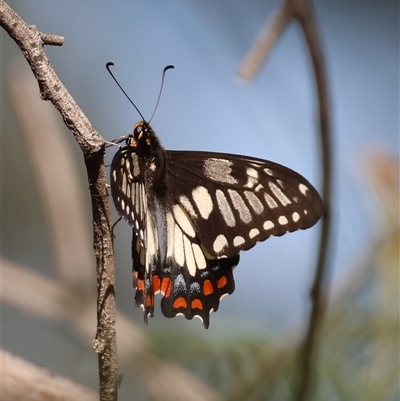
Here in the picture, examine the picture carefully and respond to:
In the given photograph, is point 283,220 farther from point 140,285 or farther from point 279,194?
point 140,285

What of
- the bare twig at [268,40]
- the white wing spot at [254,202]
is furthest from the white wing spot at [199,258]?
the bare twig at [268,40]

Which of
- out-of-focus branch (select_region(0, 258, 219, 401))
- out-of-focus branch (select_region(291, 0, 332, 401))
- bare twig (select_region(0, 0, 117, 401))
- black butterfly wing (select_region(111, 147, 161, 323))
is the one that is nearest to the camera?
bare twig (select_region(0, 0, 117, 401))

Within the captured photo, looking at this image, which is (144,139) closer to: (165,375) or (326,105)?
(326,105)

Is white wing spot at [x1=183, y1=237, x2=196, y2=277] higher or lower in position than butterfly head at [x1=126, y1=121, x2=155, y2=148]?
lower

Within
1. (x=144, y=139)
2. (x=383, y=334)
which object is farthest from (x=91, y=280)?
(x=383, y=334)

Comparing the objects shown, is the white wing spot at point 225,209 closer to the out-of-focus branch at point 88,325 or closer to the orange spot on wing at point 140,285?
the orange spot on wing at point 140,285

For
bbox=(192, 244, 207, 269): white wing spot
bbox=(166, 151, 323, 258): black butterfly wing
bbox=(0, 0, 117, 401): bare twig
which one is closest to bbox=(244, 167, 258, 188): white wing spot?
bbox=(166, 151, 323, 258): black butterfly wing

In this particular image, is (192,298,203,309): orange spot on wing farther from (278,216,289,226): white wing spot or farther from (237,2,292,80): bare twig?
(237,2,292,80): bare twig

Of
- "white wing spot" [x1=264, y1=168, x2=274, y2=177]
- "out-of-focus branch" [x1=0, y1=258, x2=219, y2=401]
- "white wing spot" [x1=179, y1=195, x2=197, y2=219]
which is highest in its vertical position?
"white wing spot" [x1=264, y1=168, x2=274, y2=177]

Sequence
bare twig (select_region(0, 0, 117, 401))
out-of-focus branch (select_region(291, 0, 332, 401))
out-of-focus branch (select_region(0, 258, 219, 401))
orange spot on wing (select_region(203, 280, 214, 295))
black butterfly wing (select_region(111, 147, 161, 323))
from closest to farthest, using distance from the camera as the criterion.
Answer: bare twig (select_region(0, 0, 117, 401)), black butterfly wing (select_region(111, 147, 161, 323)), orange spot on wing (select_region(203, 280, 214, 295)), out-of-focus branch (select_region(291, 0, 332, 401)), out-of-focus branch (select_region(0, 258, 219, 401))
